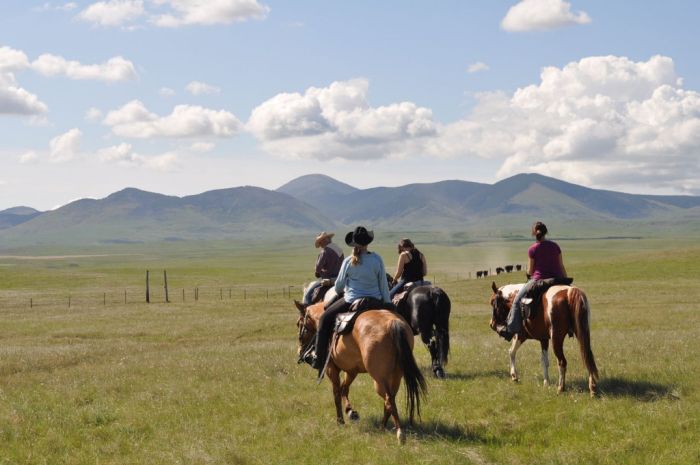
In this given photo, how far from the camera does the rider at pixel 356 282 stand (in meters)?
11.5

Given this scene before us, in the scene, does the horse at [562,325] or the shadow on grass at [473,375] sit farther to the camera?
the shadow on grass at [473,375]

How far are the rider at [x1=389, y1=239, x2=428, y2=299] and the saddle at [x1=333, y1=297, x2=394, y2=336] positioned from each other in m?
3.76

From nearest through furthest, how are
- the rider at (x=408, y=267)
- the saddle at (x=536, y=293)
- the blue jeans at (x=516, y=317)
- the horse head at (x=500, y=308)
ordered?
the saddle at (x=536, y=293) < the blue jeans at (x=516, y=317) < the horse head at (x=500, y=308) < the rider at (x=408, y=267)

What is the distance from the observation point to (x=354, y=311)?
1130cm

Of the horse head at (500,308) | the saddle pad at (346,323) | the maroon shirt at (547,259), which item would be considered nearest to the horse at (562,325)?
the maroon shirt at (547,259)

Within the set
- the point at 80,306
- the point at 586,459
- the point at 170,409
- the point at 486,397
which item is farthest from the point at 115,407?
the point at 80,306

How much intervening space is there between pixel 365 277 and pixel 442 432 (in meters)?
2.91

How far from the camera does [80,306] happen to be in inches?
2285

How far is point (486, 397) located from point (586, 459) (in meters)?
3.47

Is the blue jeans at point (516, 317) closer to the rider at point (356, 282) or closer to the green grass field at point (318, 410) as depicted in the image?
the green grass field at point (318, 410)

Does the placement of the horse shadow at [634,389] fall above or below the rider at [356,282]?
below

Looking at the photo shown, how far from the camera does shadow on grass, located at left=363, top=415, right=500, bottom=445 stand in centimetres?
1004

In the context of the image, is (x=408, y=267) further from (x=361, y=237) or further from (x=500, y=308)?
(x=361, y=237)

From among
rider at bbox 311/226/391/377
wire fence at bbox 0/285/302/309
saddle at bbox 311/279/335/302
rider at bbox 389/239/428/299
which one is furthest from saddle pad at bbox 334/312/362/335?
wire fence at bbox 0/285/302/309
